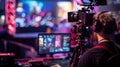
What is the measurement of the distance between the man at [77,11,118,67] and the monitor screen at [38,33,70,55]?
105 inches

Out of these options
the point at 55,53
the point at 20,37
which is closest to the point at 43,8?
the point at 20,37

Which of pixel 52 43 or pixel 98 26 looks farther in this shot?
pixel 52 43


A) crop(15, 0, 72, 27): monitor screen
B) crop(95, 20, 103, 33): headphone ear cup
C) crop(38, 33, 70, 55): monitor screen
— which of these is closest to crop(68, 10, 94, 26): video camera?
crop(95, 20, 103, 33): headphone ear cup

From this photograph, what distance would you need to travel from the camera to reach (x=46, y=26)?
386 inches

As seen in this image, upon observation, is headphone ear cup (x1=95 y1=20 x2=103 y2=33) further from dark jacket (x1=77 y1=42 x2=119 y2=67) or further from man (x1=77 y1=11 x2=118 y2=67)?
dark jacket (x1=77 y1=42 x2=119 y2=67)

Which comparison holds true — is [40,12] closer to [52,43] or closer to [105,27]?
[52,43]

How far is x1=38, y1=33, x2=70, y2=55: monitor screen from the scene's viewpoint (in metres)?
4.82

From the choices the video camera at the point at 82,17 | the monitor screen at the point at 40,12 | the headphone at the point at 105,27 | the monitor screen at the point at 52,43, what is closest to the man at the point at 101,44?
the headphone at the point at 105,27

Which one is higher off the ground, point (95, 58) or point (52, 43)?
point (95, 58)

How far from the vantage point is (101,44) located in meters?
2.14

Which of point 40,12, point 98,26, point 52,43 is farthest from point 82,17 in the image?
point 40,12

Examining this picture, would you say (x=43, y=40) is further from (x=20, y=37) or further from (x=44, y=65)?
(x=20, y=37)

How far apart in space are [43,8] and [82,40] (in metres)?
6.70

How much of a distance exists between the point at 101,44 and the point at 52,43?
2793 mm
